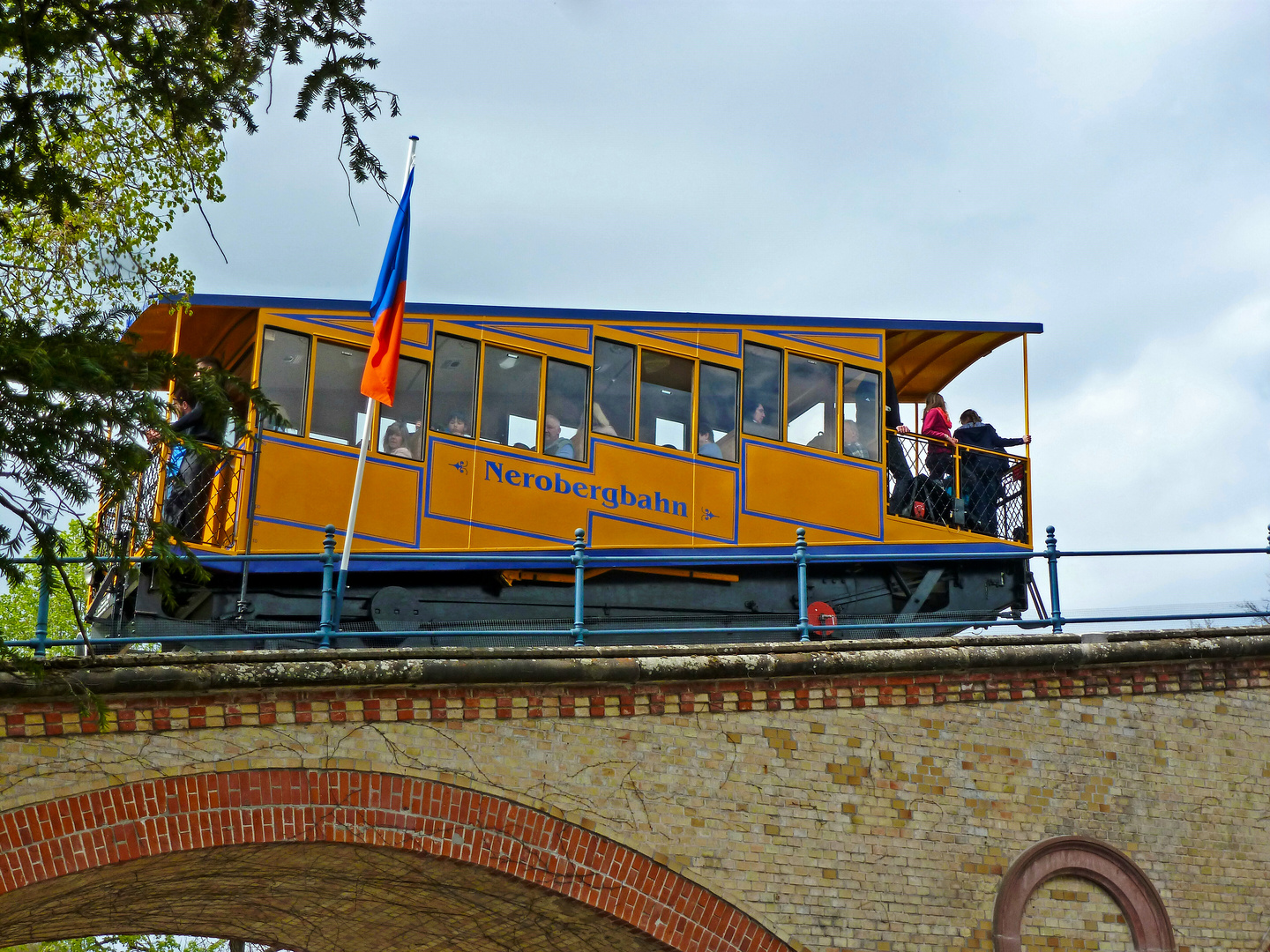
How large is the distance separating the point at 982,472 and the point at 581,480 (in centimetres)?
399

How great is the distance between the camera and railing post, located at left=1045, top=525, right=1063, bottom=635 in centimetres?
1111

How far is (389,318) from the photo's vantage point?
1178cm

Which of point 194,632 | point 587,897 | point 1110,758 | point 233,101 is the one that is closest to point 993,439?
point 1110,758

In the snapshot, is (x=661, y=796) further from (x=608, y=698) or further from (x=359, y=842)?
(x=359, y=842)

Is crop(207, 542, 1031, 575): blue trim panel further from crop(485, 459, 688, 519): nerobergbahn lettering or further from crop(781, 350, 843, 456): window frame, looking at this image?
crop(781, 350, 843, 456): window frame

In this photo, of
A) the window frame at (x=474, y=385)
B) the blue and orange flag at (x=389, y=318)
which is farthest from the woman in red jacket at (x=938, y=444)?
the blue and orange flag at (x=389, y=318)

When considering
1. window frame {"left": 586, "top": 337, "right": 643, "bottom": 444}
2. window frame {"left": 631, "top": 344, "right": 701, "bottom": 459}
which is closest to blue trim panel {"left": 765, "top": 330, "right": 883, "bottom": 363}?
window frame {"left": 631, "top": 344, "right": 701, "bottom": 459}

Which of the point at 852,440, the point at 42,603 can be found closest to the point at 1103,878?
the point at 852,440

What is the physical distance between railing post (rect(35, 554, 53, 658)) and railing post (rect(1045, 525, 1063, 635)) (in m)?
7.31

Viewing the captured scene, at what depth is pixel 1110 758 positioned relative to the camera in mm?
11078

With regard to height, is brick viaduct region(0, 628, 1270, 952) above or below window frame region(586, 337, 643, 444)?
below

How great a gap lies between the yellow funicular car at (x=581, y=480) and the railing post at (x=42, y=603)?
1.87 meters

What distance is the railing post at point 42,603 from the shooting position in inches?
281

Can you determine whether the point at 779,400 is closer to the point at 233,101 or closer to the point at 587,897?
the point at 587,897
